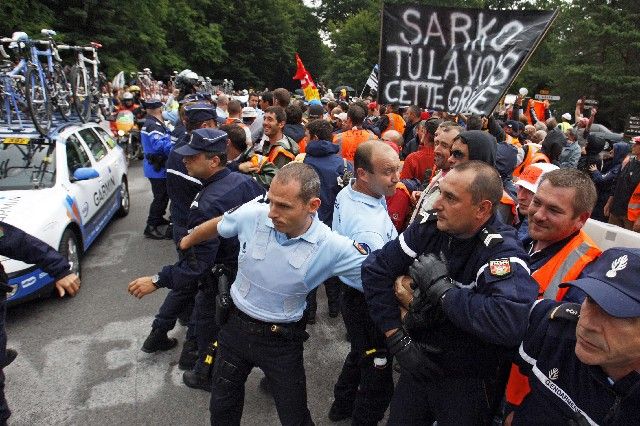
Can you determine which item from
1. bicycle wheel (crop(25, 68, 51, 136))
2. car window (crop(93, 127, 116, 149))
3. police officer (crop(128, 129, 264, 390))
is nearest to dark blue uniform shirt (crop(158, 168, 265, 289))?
police officer (crop(128, 129, 264, 390))

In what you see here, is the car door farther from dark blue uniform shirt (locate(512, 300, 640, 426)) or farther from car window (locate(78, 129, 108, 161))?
dark blue uniform shirt (locate(512, 300, 640, 426))

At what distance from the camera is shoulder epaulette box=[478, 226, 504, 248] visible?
1954 millimetres

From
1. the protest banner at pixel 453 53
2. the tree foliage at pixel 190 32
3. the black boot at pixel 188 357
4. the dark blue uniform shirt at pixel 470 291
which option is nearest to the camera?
the dark blue uniform shirt at pixel 470 291

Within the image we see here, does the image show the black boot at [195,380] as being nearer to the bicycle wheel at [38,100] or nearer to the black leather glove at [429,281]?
the black leather glove at [429,281]

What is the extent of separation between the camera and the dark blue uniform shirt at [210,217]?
2.92 metres

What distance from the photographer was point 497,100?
4.12 metres

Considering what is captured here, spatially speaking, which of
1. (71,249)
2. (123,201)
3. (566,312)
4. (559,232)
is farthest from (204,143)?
(123,201)

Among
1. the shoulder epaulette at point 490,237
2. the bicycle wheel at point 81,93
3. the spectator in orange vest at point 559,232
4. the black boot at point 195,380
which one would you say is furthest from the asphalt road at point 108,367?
the bicycle wheel at point 81,93

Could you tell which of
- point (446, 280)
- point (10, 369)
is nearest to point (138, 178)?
point (10, 369)

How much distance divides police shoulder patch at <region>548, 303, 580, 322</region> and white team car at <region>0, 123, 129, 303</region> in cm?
430

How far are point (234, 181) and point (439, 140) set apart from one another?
5.64 ft

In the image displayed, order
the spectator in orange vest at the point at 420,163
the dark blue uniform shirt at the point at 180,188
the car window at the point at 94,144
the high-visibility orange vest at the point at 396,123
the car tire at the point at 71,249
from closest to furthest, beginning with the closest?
the dark blue uniform shirt at the point at 180,188, the car tire at the point at 71,249, the spectator in orange vest at the point at 420,163, the car window at the point at 94,144, the high-visibility orange vest at the point at 396,123

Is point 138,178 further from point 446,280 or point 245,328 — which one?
point 446,280

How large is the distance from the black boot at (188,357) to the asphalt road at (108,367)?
2.8 inches
